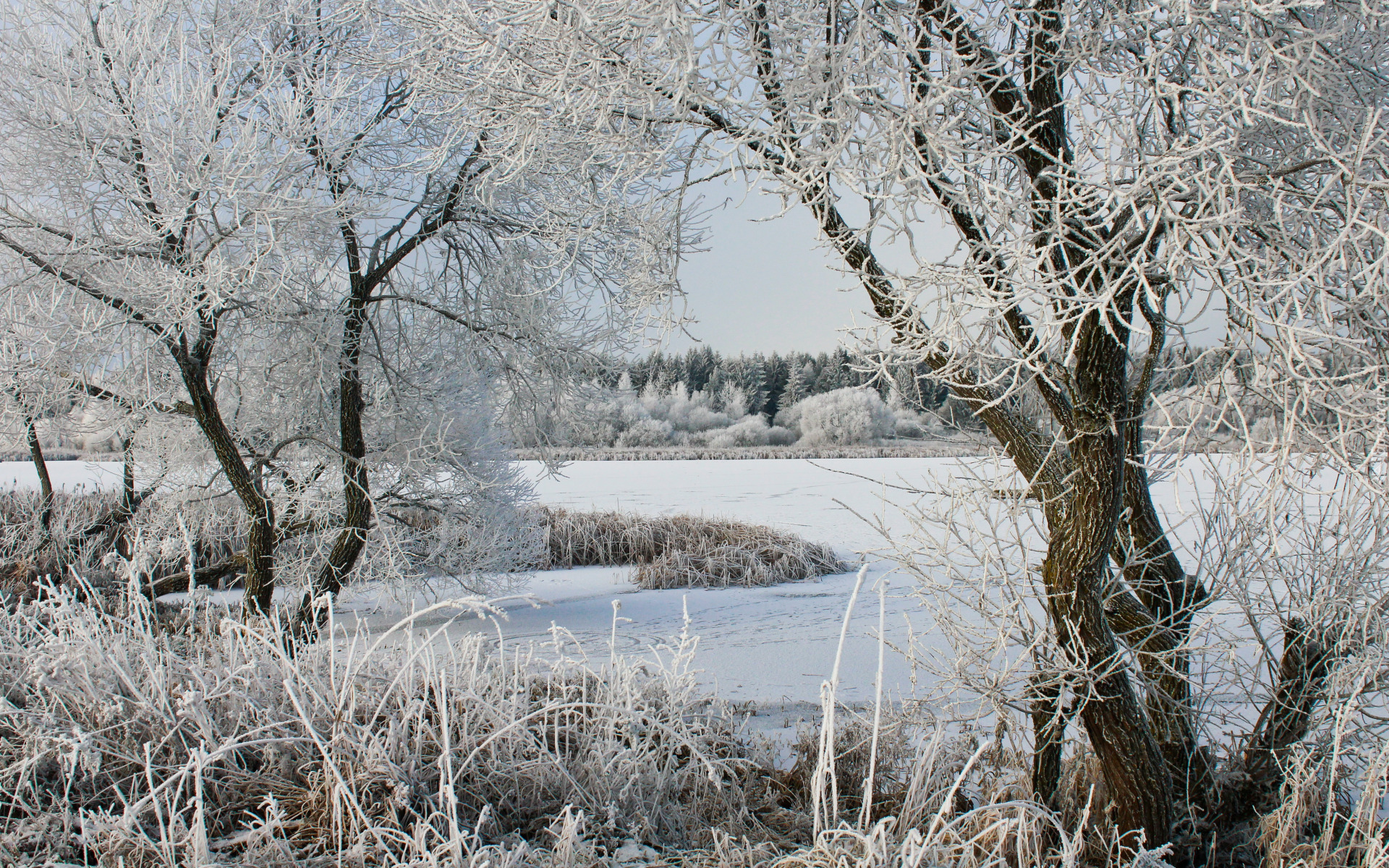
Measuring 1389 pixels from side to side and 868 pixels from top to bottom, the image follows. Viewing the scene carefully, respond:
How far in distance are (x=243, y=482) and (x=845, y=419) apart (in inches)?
964

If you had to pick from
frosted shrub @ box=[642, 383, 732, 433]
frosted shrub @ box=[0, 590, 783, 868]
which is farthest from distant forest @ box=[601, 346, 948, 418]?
frosted shrub @ box=[0, 590, 783, 868]

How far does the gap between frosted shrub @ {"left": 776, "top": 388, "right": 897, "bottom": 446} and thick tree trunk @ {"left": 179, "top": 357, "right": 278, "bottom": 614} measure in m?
23.7

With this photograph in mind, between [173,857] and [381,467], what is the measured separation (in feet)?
16.3

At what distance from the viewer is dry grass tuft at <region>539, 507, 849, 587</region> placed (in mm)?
8859

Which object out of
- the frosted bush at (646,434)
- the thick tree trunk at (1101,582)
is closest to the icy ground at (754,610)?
the thick tree trunk at (1101,582)

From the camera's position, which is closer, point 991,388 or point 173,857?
point 173,857

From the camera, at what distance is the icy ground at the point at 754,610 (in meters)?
4.59

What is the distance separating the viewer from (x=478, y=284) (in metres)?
5.83

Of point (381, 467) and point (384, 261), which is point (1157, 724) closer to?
point (384, 261)

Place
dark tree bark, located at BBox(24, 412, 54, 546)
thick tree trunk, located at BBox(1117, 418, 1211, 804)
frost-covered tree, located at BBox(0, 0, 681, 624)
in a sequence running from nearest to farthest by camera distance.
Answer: thick tree trunk, located at BBox(1117, 418, 1211, 804), frost-covered tree, located at BBox(0, 0, 681, 624), dark tree bark, located at BBox(24, 412, 54, 546)

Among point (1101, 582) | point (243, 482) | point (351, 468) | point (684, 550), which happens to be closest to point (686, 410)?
point (684, 550)

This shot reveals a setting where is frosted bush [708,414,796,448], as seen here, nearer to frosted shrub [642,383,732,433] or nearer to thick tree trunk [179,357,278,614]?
frosted shrub [642,383,732,433]

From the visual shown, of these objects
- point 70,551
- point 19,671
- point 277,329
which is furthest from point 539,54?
point 70,551

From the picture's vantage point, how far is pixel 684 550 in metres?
9.69
